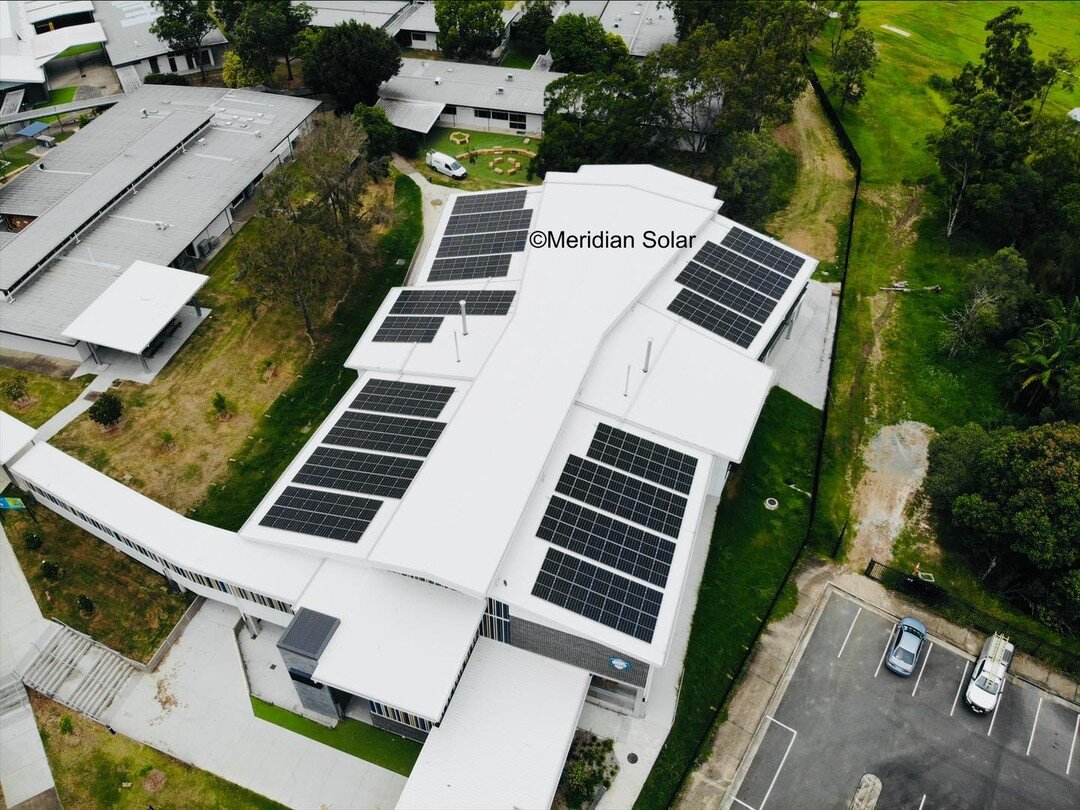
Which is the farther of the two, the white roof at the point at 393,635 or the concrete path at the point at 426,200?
the concrete path at the point at 426,200

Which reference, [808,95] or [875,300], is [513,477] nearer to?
[875,300]

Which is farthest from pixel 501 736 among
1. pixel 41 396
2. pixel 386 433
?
pixel 41 396

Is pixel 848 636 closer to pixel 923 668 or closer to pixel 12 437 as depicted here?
pixel 923 668

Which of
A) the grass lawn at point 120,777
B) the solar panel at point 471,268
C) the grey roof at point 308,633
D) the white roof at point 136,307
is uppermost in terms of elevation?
the solar panel at point 471,268

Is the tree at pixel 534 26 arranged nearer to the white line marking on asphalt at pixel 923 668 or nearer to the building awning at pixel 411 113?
the building awning at pixel 411 113

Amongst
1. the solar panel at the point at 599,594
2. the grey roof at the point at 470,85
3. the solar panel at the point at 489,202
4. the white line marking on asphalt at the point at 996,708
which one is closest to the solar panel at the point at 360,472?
the solar panel at the point at 599,594

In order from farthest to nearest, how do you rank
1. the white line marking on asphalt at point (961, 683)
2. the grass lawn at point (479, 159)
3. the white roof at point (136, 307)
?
the grass lawn at point (479, 159), the white roof at point (136, 307), the white line marking on asphalt at point (961, 683)
